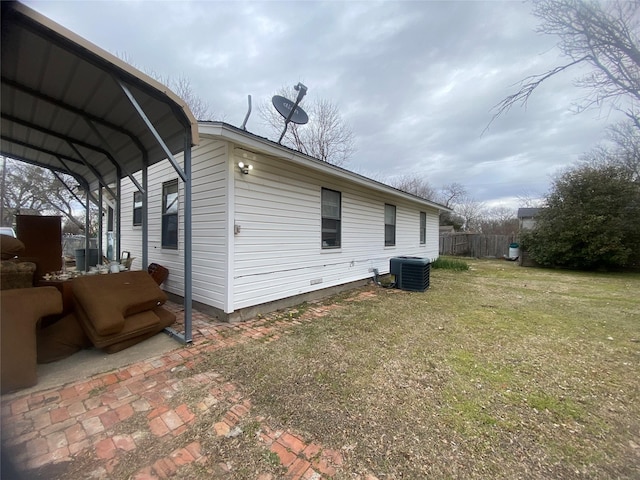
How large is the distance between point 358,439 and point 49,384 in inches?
109

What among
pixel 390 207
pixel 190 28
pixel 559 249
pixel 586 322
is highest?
pixel 190 28

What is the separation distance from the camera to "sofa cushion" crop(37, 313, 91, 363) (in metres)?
2.82

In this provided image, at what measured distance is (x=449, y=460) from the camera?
1654 millimetres

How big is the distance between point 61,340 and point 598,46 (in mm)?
10446

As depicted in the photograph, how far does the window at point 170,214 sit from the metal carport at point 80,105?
0.51 m

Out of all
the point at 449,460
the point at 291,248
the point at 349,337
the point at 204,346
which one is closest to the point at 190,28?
the point at 291,248

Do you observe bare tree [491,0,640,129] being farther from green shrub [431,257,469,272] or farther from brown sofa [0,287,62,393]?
brown sofa [0,287,62,393]

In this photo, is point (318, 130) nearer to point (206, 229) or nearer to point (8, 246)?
point (206, 229)

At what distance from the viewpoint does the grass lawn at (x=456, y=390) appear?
5.55ft

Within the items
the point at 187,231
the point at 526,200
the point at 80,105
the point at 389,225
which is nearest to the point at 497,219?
the point at 526,200

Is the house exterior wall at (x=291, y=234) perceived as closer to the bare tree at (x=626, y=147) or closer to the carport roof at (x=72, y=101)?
the carport roof at (x=72, y=101)

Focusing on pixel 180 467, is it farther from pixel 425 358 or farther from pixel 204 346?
pixel 425 358

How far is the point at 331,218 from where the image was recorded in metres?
6.08

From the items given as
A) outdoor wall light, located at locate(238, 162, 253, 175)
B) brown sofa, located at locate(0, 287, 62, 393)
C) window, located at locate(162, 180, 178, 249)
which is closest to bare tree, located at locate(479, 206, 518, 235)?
outdoor wall light, located at locate(238, 162, 253, 175)
